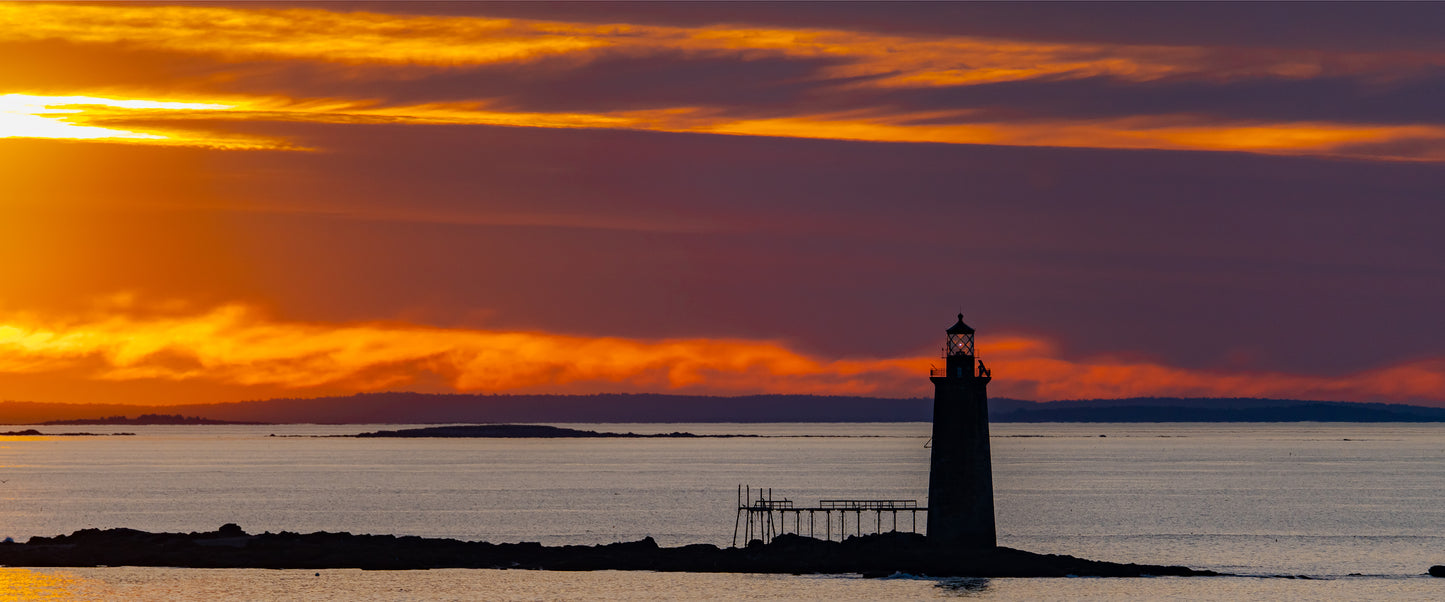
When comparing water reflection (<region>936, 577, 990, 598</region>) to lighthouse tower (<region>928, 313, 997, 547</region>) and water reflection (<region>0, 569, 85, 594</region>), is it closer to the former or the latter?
lighthouse tower (<region>928, 313, 997, 547</region>)

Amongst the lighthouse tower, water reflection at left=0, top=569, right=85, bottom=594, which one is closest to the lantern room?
the lighthouse tower

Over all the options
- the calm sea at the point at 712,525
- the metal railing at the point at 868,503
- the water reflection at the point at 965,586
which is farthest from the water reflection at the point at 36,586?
the water reflection at the point at 965,586

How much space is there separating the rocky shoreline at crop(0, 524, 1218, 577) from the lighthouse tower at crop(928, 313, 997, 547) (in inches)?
155

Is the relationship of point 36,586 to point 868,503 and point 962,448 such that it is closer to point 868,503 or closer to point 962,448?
point 962,448

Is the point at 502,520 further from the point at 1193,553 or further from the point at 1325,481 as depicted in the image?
the point at 1325,481

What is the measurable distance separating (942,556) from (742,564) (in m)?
10.7

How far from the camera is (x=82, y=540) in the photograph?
3339 inches

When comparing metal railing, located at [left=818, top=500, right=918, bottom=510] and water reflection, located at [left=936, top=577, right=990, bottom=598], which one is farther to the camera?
metal railing, located at [left=818, top=500, right=918, bottom=510]

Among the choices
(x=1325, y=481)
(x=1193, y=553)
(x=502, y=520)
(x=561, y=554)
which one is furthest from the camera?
(x=1325, y=481)

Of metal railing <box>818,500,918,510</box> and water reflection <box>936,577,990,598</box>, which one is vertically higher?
metal railing <box>818,500,918,510</box>

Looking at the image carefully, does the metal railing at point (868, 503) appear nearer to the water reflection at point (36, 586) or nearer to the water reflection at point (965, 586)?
the water reflection at point (965, 586)

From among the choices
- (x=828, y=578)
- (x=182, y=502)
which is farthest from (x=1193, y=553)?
(x=182, y=502)

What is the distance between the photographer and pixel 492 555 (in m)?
80.4

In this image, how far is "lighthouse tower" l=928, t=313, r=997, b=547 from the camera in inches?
2682
